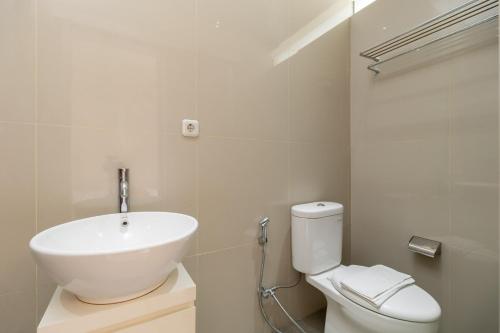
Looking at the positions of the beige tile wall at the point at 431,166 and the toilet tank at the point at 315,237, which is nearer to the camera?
the beige tile wall at the point at 431,166

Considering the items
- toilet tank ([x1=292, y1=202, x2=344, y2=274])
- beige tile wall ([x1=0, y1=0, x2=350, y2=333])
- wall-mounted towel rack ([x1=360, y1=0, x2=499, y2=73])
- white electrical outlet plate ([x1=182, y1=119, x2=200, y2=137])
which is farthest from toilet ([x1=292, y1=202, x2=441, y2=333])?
wall-mounted towel rack ([x1=360, y1=0, x2=499, y2=73])

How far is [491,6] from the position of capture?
1.00 m

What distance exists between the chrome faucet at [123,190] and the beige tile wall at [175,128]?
43mm

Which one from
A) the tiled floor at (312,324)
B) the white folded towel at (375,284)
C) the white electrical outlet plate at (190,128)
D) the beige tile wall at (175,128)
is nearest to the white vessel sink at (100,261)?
the beige tile wall at (175,128)

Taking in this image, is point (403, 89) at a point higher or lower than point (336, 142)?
higher

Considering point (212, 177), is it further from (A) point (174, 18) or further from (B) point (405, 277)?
(B) point (405, 277)

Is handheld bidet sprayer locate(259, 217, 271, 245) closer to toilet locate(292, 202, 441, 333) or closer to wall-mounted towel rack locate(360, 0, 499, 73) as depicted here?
toilet locate(292, 202, 441, 333)

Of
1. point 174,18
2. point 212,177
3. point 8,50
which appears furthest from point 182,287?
point 174,18

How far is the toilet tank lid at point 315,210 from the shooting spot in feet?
4.04

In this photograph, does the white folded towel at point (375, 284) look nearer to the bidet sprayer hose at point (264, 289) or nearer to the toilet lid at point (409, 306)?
the toilet lid at point (409, 306)

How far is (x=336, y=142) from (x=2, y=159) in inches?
64.9

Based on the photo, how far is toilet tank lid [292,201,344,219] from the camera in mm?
1230

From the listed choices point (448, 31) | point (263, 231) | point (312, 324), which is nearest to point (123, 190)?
point (263, 231)

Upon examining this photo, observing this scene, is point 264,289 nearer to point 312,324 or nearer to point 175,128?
point 312,324
